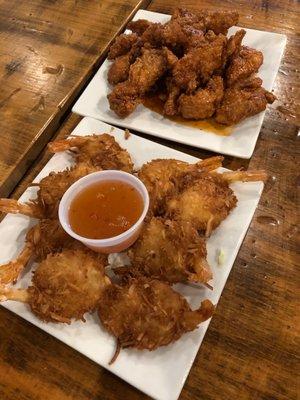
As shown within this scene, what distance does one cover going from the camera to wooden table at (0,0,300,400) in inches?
75.5

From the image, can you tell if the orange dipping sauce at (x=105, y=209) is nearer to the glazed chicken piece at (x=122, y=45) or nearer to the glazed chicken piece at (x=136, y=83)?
the glazed chicken piece at (x=136, y=83)

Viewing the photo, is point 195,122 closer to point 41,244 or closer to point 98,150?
point 98,150

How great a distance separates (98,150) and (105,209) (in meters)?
0.53

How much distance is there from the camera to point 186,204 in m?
2.17

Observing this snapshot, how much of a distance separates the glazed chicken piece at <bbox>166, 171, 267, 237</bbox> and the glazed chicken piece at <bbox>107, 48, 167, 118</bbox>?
0.84m

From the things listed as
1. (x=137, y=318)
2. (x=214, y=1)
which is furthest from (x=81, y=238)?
(x=214, y=1)

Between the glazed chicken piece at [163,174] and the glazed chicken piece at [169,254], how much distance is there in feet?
0.62

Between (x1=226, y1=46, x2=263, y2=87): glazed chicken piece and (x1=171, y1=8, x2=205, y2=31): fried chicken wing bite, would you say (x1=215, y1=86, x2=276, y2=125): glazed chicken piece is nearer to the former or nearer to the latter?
(x1=226, y1=46, x2=263, y2=87): glazed chicken piece

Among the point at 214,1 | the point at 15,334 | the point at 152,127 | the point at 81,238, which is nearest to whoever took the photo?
the point at 81,238

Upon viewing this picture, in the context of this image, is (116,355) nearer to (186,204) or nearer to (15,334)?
(15,334)

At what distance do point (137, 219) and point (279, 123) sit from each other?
1.41 metres

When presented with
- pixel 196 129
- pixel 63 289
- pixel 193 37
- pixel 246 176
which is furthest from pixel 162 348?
pixel 193 37

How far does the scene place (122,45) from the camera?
3148 millimetres

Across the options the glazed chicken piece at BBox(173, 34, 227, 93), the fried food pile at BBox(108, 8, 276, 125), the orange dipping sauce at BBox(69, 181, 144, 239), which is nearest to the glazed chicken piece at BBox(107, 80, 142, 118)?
the fried food pile at BBox(108, 8, 276, 125)
